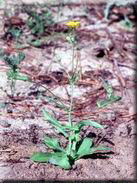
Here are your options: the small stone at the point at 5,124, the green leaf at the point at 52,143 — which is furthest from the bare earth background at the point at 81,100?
the green leaf at the point at 52,143

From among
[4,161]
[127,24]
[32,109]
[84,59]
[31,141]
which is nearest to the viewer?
[4,161]

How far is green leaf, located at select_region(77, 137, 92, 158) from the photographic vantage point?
86.7 inches

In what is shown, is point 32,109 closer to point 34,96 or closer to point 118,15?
point 34,96

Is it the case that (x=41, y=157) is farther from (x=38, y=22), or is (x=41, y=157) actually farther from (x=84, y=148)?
(x=38, y=22)

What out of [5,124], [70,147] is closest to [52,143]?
[70,147]

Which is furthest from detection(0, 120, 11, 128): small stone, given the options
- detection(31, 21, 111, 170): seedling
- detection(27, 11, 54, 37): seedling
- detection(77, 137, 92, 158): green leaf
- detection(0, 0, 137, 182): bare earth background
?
detection(27, 11, 54, 37): seedling

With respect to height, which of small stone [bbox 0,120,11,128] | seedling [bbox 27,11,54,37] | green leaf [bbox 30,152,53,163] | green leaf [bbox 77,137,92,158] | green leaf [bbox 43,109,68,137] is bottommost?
green leaf [bbox 30,152,53,163]

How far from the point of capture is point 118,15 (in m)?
4.58

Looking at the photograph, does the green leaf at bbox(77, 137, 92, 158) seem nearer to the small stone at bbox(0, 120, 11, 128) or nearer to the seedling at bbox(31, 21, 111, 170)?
the seedling at bbox(31, 21, 111, 170)

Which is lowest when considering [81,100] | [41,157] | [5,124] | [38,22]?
[41,157]

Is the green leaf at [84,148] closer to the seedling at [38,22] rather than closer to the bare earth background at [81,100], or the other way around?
the bare earth background at [81,100]

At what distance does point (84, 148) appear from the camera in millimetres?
2223

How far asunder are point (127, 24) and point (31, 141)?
2360 millimetres

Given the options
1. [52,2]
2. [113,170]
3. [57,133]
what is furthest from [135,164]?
[52,2]
